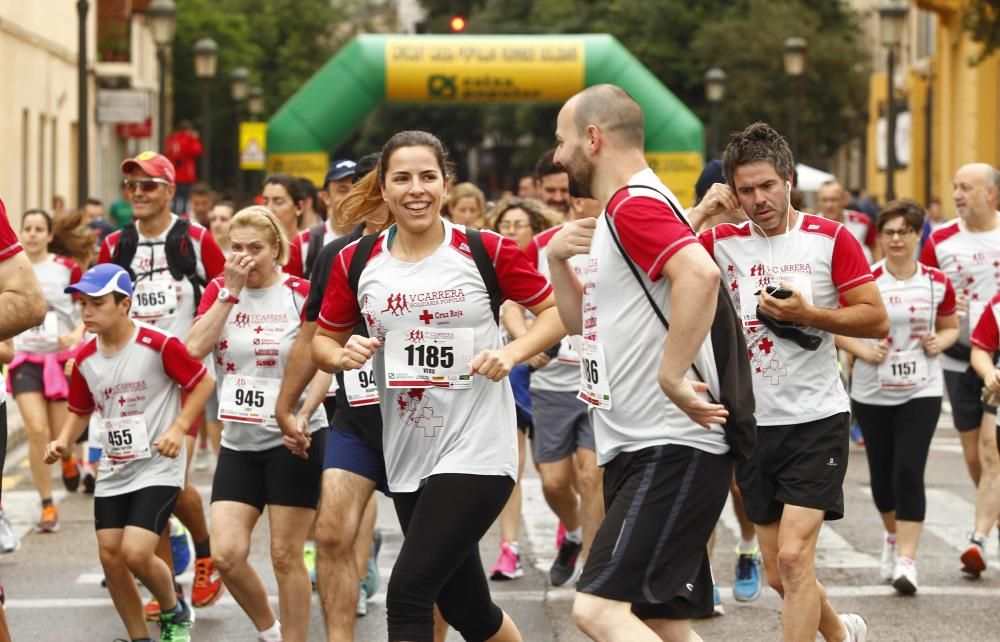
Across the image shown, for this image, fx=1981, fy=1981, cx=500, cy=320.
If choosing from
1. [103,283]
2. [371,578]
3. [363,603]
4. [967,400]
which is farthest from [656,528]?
[967,400]

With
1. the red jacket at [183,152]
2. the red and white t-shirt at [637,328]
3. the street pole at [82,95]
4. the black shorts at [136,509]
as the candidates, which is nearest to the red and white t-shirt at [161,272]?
the black shorts at [136,509]

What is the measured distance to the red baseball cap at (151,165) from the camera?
9.84 metres

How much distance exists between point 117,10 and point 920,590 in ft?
141

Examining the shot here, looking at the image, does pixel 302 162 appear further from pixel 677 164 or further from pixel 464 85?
pixel 677 164

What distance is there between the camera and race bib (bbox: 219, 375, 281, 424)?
7.98m

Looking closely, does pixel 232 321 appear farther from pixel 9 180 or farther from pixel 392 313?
pixel 9 180

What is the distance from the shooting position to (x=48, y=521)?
11883 millimetres

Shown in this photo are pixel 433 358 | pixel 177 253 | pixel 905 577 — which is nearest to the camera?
pixel 433 358

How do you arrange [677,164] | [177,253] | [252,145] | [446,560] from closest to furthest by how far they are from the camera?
[446,560] < [177,253] < [677,164] < [252,145]

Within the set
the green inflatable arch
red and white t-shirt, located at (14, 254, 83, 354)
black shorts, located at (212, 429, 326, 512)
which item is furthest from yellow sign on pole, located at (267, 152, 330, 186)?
black shorts, located at (212, 429, 326, 512)

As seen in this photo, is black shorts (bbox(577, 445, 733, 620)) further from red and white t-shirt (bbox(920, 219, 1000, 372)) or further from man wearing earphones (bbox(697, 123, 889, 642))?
red and white t-shirt (bbox(920, 219, 1000, 372))

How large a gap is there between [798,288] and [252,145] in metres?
28.0

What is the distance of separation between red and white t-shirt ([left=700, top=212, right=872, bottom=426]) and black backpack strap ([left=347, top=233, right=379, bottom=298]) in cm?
136

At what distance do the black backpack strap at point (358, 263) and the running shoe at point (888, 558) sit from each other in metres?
4.30
